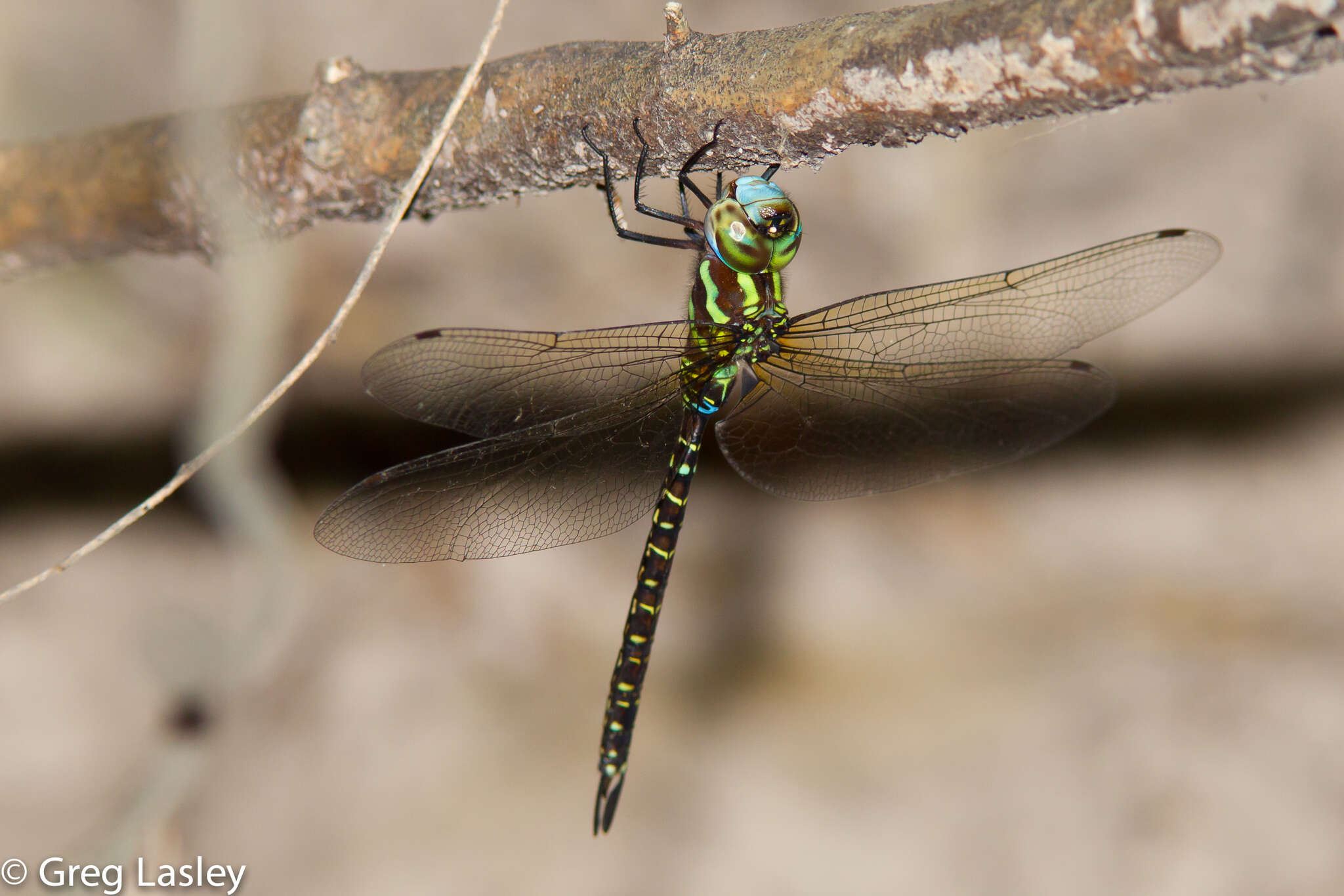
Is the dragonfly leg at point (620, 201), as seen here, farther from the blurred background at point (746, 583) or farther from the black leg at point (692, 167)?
the blurred background at point (746, 583)

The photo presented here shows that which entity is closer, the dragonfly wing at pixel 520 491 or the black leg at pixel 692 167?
the black leg at pixel 692 167

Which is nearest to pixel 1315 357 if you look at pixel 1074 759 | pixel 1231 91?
pixel 1231 91

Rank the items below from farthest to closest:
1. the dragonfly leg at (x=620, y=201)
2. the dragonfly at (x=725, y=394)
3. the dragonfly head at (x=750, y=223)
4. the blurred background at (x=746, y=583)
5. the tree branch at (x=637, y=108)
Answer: the blurred background at (x=746, y=583) < the dragonfly at (x=725, y=394) < the dragonfly head at (x=750, y=223) < the dragonfly leg at (x=620, y=201) < the tree branch at (x=637, y=108)

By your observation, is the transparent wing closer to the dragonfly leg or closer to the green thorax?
the green thorax

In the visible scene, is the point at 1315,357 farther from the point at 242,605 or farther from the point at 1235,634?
the point at 242,605

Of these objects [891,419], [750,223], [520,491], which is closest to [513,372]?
[520,491]

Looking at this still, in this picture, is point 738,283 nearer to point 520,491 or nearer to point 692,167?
point 692,167

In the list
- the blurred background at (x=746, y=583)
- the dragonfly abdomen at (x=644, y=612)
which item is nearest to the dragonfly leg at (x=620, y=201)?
the dragonfly abdomen at (x=644, y=612)
